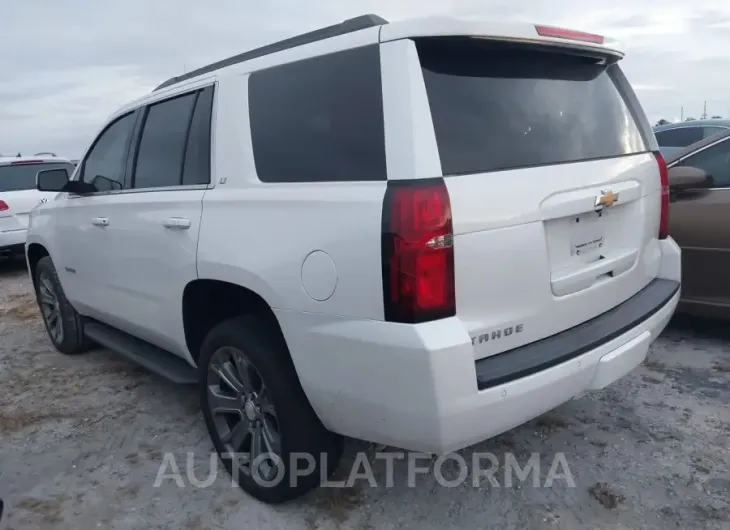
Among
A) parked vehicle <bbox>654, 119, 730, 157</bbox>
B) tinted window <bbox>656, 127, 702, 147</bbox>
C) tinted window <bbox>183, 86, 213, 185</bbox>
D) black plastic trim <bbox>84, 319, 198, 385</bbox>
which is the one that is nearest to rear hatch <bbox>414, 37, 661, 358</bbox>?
tinted window <bbox>183, 86, 213, 185</bbox>

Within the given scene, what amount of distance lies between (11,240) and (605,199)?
8.57 meters

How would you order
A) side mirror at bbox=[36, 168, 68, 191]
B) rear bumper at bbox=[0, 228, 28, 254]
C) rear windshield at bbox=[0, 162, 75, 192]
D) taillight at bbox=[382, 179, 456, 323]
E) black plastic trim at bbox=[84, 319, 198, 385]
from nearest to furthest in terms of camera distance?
taillight at bbox=[382, 179, 456, 323] → black plastic trim at bbox=[84, 319, 198, 385] → side mirror at bbox=[36, 168, 68, 191] → rear bumper at bbox=[0, 228, 28, 254] → rear windshield at bbox=[0, 162, 75, 192]

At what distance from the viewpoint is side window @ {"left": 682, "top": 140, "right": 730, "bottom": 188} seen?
4.35 m

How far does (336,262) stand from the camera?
2.29 meters

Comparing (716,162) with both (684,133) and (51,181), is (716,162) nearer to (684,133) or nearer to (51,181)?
(51,181)

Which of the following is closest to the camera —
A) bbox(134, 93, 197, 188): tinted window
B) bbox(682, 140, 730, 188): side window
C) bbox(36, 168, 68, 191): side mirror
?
bbox(134, 93, 197, 188): tinted window

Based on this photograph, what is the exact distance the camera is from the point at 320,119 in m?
2.52

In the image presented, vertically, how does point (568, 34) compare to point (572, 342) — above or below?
above

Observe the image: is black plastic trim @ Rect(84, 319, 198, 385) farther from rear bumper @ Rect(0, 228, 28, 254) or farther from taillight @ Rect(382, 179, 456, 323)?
rear bumper @ Rect(0, 228, 28, 254)

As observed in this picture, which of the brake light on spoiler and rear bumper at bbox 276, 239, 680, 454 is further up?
the brake light on spoiler

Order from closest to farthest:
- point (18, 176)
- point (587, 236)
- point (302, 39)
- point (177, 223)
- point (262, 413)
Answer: point (587, 236) → point (302, 39) → point (262, 413) → point (177, 223) → point (18, 176)

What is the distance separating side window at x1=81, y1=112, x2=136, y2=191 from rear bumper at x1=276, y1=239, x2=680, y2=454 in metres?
2.04

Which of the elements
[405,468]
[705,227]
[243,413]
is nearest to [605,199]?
[405,468]

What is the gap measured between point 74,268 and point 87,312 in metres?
0.33
